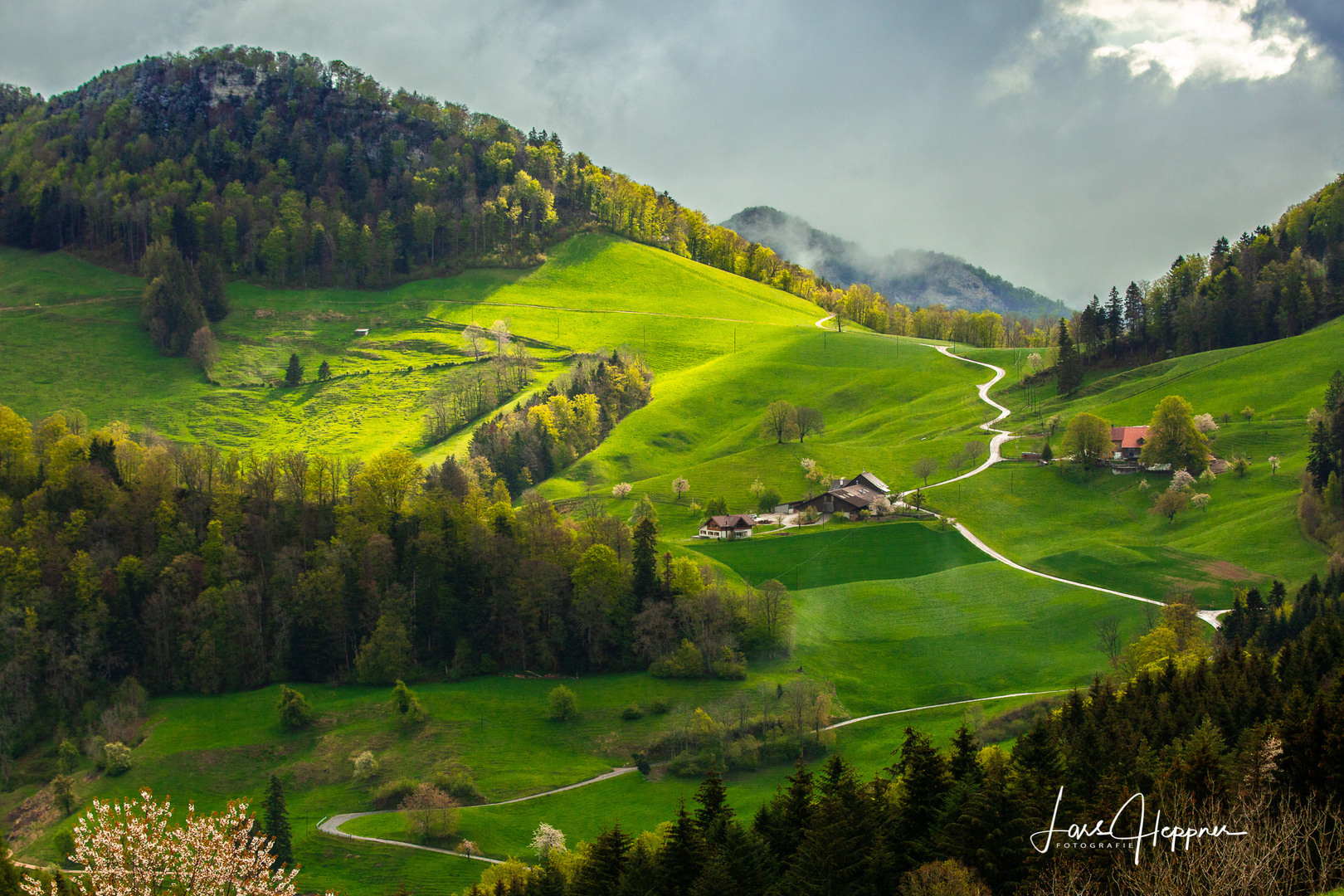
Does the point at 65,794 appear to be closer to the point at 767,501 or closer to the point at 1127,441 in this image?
the point at 767,501

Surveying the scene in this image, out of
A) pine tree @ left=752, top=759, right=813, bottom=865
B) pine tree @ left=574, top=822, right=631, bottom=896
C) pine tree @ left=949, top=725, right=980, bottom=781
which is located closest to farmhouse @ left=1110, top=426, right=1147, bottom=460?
pine tree @ left=949, top=725, right=980, bottom=781

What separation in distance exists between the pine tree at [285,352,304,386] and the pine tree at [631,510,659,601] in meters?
96.1

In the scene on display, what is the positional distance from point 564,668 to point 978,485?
52498 millimetres

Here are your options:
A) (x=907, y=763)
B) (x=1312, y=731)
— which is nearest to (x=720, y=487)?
(x=907, y=763)

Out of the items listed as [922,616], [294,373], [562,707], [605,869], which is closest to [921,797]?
[605,869]

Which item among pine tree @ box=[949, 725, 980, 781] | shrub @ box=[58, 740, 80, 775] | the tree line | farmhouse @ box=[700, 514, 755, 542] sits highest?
the tree line

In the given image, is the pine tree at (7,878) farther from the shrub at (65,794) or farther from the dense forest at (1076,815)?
the shrub at (65,794)

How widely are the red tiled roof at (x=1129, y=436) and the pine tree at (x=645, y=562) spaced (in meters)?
57.6

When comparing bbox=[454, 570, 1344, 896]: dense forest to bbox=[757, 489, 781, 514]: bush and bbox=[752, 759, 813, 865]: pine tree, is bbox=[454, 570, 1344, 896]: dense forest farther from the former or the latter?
bbox=[757, 489, 781, 514]: bush

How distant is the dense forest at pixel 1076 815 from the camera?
31.1 metres

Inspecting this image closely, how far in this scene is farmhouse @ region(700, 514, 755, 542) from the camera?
113250 mm

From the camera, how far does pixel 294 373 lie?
174 m
